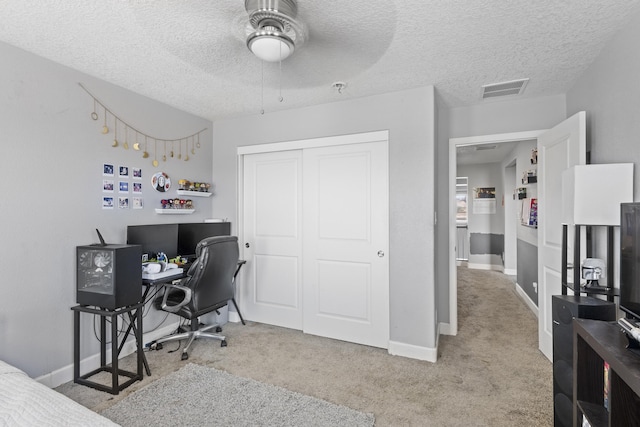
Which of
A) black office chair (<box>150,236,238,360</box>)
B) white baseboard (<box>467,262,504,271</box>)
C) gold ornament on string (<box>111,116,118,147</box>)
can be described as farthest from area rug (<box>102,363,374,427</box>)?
white baseboard (<box>467,262,504,271</box>)

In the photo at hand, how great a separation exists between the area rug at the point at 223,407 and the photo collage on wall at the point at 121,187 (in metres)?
1.53

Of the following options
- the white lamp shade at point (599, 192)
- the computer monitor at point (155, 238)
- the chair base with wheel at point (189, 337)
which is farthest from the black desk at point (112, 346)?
the white lamp shade at point (599, 192)

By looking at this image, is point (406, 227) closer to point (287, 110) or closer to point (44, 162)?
point (287, 110)

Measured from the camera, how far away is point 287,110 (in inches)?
137

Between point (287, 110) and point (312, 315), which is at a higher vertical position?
point (287, 110)

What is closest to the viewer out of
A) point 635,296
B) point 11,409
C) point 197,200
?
point 11,409

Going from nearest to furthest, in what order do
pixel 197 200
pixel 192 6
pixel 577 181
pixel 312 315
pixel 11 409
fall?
pixel 11 409 → pixel 192 6 → pixel 577 181 → pixel 312 315 → pixel 197 200

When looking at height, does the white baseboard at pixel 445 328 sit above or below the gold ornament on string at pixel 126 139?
below

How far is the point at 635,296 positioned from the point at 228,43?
8.25 feet

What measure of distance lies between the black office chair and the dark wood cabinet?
99.7 inches

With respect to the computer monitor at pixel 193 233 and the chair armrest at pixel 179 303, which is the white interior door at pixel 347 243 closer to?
the computer monitor at pixel 193 233

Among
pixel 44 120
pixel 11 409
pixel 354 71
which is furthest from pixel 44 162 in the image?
pixel 354 71

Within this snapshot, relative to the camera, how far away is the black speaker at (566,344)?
5.51 feet

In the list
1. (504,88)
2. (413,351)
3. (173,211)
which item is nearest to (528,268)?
(413,351)
